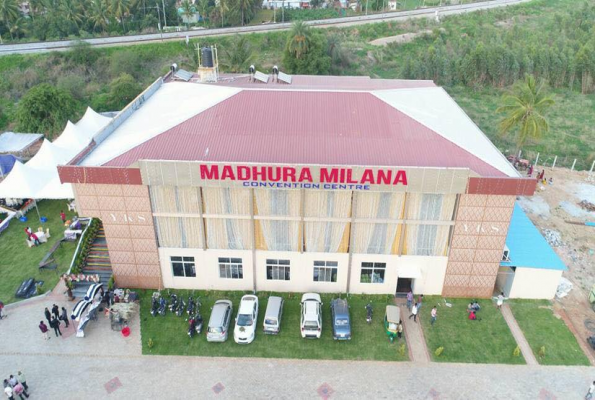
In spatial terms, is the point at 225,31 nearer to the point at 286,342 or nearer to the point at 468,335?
the point at 286,342

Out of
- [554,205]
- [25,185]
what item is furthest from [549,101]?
[25,185]

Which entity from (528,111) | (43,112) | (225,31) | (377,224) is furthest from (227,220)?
(225,31)

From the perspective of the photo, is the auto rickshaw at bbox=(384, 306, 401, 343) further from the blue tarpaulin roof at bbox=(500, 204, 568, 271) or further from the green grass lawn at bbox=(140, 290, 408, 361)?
the blue tarpaulin roof at bbox=(500, 204, 568, 271)

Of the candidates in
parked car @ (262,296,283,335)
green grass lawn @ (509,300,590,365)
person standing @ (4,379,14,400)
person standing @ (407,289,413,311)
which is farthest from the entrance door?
person standing @ (4,379,14,400)

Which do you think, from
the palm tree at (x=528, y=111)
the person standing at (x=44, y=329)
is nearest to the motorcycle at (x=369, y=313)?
the person standing at (x=44, y=329)

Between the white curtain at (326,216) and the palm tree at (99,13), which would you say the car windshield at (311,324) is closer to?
the white curtain at (326,216)

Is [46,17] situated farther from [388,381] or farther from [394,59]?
[388,381]
